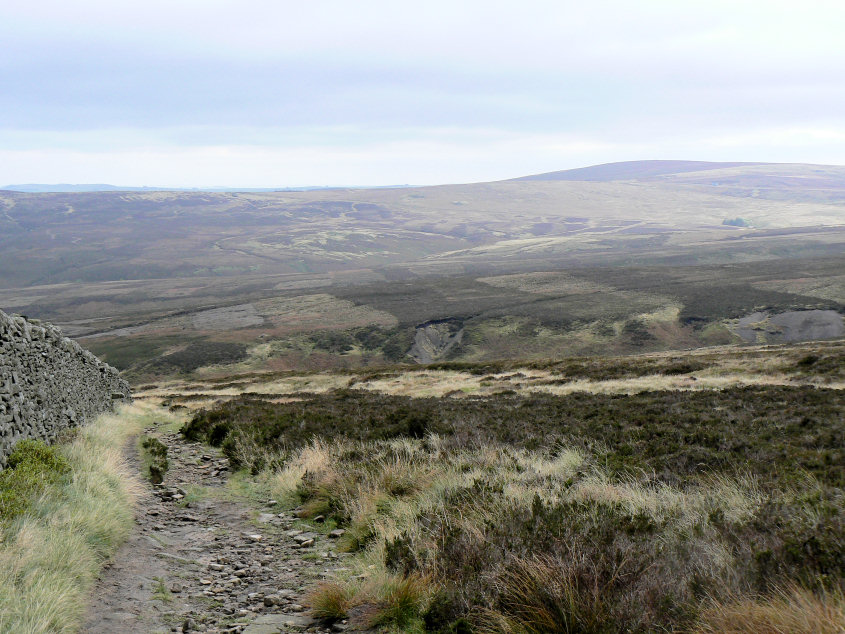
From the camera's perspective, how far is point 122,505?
7520mm

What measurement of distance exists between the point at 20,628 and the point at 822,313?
86.6 metres

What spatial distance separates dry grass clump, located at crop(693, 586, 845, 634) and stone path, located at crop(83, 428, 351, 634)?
3.00 meters

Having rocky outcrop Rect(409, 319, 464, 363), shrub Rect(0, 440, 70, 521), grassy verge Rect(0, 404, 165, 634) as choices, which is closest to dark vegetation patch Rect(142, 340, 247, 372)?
rocky outcrop Rect(409, 319, 464, 363)

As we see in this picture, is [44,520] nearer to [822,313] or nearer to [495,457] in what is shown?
[495,457]

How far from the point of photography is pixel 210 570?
6.25 metres

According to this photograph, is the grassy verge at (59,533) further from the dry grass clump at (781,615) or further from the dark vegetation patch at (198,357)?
the dark vegetation patch at (198,357)

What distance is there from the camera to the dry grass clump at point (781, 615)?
296 cm

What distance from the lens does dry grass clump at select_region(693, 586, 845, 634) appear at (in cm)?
296

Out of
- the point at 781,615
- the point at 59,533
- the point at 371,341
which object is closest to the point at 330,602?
the point at 59,533

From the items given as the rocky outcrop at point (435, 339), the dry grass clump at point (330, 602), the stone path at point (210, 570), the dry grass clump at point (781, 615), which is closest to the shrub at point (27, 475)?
the stone path at point (210, 570)

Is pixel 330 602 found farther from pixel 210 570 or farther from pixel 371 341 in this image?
pixel 371 341

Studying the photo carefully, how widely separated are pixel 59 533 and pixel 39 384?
6.51 m

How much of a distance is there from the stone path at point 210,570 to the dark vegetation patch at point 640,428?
3286mm

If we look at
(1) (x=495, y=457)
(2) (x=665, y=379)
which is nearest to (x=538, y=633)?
(1) (x=495, y=457)
